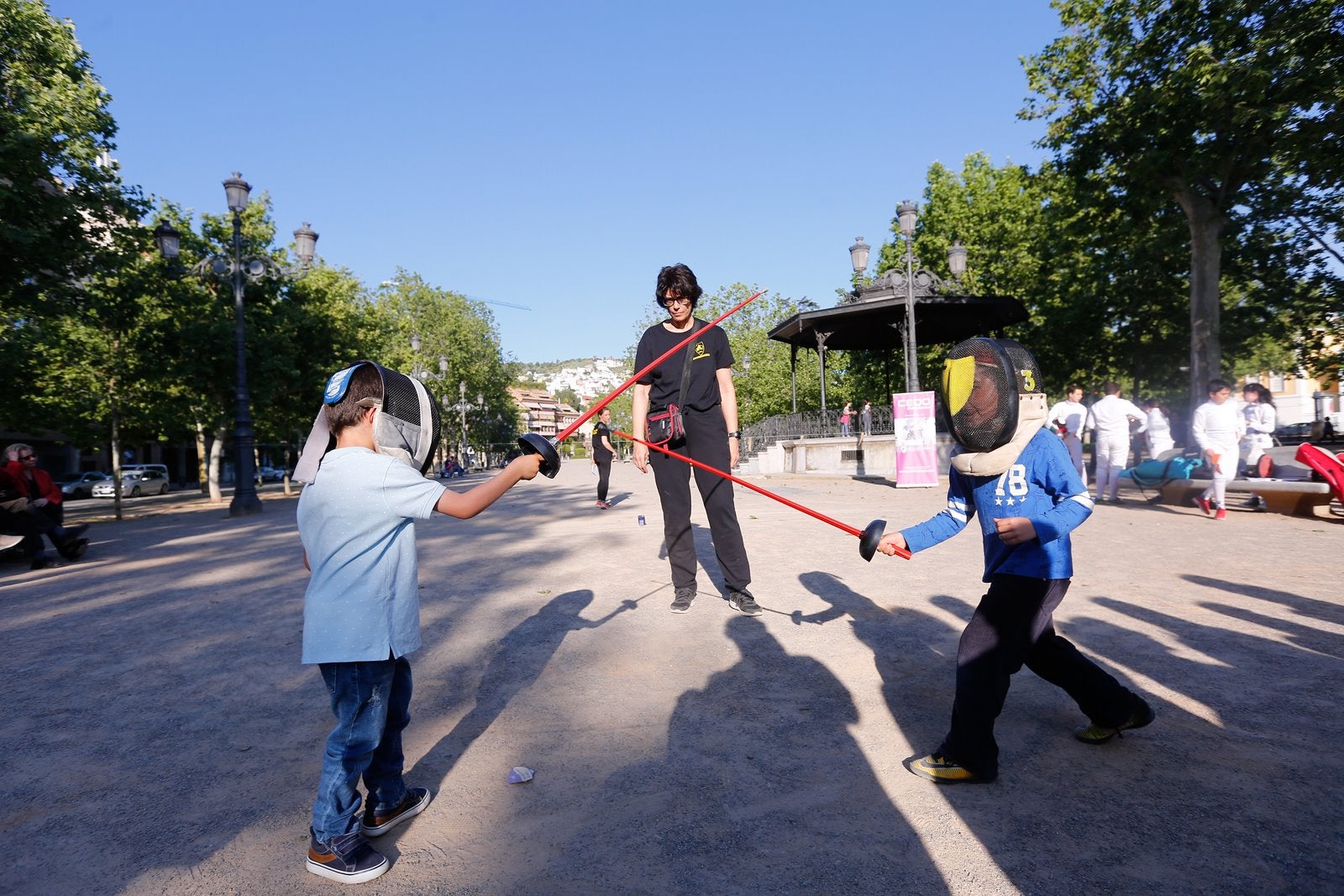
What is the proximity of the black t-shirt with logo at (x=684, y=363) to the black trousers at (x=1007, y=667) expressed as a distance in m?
2.65

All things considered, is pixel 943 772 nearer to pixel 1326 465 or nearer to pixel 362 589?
pixel 362 589

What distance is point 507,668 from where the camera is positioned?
4180 millimetres

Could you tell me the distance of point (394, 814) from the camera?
2.53m

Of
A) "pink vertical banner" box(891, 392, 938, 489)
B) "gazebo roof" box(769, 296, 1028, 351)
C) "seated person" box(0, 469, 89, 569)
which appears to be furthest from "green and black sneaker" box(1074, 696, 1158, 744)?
"gazebo roof" box(769, 296, 1028, 351)

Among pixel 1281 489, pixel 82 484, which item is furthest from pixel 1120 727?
pixel 82 484

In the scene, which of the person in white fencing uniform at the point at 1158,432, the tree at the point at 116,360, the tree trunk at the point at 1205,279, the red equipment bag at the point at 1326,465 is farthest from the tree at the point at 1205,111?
the tree at the point at 116,360

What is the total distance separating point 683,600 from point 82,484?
45.8m

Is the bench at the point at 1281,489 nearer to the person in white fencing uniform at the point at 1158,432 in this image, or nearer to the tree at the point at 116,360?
the person in white fencing uniform at the point at 1158,432

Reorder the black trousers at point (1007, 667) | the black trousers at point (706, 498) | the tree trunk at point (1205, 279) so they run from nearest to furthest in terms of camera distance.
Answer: the black trousers at point (1007, 667) → the black trousers at point (706, 498) → the tree trunk at point (1205, 279)

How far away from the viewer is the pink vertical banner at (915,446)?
16.5 meters

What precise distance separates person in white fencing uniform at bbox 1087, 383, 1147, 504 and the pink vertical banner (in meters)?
4.48

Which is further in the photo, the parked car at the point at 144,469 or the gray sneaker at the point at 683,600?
the parked car at the point at 144,469

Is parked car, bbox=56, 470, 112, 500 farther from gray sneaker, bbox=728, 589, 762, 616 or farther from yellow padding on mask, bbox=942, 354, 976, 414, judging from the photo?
yellow padding on mask, bbox=942, 354, 976, 414

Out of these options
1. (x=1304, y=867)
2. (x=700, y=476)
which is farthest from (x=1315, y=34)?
(x=1304, y=867)
